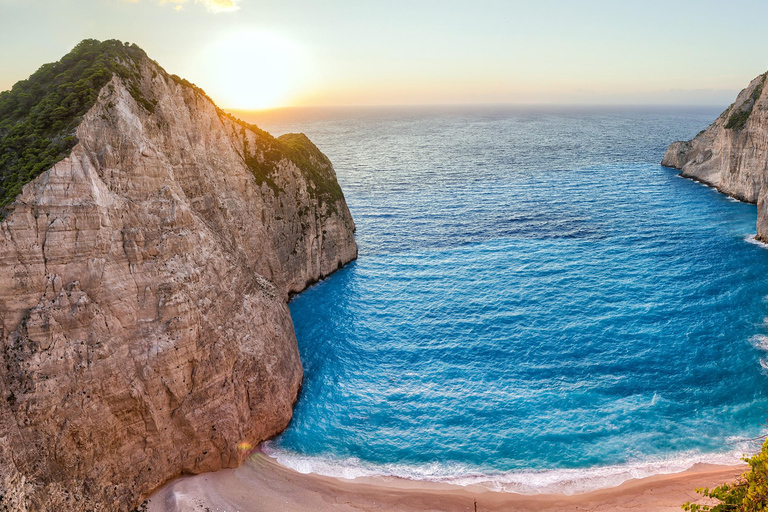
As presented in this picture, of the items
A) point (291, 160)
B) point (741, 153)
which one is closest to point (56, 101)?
point (291, 160)

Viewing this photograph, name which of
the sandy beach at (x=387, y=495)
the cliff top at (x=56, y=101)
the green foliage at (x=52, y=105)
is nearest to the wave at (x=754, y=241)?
the sandy beach at (x=387, y=495)

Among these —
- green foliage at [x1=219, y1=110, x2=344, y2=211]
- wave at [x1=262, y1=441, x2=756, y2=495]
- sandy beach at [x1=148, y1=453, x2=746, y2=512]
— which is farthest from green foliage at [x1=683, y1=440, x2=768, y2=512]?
green foliage at [x1=219, y1=110, x2=344, y2=211]

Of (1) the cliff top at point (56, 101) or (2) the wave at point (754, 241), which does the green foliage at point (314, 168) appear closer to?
(1) the cliff top at point (56, 101)

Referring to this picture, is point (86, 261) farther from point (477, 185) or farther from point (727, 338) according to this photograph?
point (477, 185)

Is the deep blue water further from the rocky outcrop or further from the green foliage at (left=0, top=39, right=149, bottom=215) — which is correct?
the green foliage at (left=0, top=39, right=149, bottom=215)

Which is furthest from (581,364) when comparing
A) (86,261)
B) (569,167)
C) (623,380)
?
(569,167)

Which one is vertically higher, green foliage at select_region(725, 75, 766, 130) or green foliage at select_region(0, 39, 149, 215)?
green foliage at select_region(725, 75, 766, 130)
